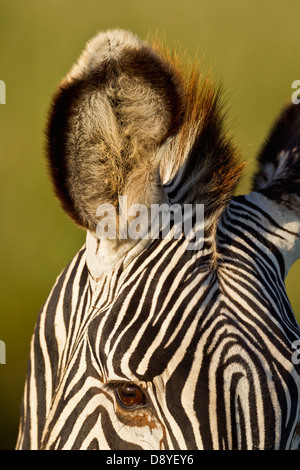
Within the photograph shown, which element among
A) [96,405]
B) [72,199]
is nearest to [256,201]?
[72,199]

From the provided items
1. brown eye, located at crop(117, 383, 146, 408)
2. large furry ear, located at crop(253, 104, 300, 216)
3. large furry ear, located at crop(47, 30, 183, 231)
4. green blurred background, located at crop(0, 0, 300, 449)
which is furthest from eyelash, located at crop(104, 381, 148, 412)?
green blurred background, located at crop(0, 0, 300, 449)

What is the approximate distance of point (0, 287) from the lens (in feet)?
26.1

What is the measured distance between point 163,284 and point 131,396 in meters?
0.25

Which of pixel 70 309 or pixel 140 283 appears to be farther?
pixel 70 309

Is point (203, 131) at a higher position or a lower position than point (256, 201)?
higher

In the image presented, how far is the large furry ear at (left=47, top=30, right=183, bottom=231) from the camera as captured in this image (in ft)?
4.04

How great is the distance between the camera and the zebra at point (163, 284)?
1194 mm

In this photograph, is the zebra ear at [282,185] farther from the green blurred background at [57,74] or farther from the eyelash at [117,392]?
the green blurred background at [57,74]

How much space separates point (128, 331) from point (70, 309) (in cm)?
37

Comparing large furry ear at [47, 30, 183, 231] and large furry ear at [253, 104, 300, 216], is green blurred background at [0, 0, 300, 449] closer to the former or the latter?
large furry ear at [253, 104, 300, 216]

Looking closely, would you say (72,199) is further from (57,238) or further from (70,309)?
(57,238)

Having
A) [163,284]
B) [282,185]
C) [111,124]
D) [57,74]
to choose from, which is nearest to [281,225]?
[282,185]

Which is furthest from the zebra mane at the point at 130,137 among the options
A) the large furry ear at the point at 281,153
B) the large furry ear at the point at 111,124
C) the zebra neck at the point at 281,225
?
the large furry ear at the point at 281,153

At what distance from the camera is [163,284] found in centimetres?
130
